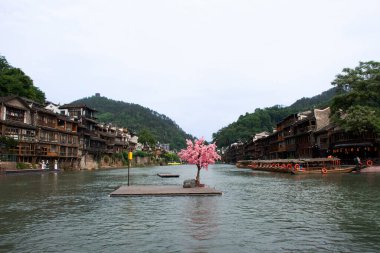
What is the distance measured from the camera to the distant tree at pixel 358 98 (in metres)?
61.0

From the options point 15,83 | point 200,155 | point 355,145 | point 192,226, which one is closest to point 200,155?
point 200,155

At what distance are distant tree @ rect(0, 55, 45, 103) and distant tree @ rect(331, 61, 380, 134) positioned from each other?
76.1m

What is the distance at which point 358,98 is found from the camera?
217 ft

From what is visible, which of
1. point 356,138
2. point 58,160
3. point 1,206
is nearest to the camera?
point 1,206

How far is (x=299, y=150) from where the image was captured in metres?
98.6

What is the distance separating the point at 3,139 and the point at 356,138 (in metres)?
66.3

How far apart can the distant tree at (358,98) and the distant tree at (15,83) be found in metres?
76.1

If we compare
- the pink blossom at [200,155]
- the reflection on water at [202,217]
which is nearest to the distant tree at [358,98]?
the pink blossom at [200,155]

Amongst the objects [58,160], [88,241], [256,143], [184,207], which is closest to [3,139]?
[58,160]

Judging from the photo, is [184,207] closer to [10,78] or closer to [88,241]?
[88,241]

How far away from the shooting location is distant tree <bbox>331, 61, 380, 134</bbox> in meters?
61.0

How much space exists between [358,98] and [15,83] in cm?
8009

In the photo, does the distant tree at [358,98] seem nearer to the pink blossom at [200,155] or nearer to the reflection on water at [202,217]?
the pink blossom at [200,155]

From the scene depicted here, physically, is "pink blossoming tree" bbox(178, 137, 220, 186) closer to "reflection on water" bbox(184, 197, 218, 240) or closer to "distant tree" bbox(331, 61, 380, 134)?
"reflection on water" bbox(184, 197, 218, 240)
